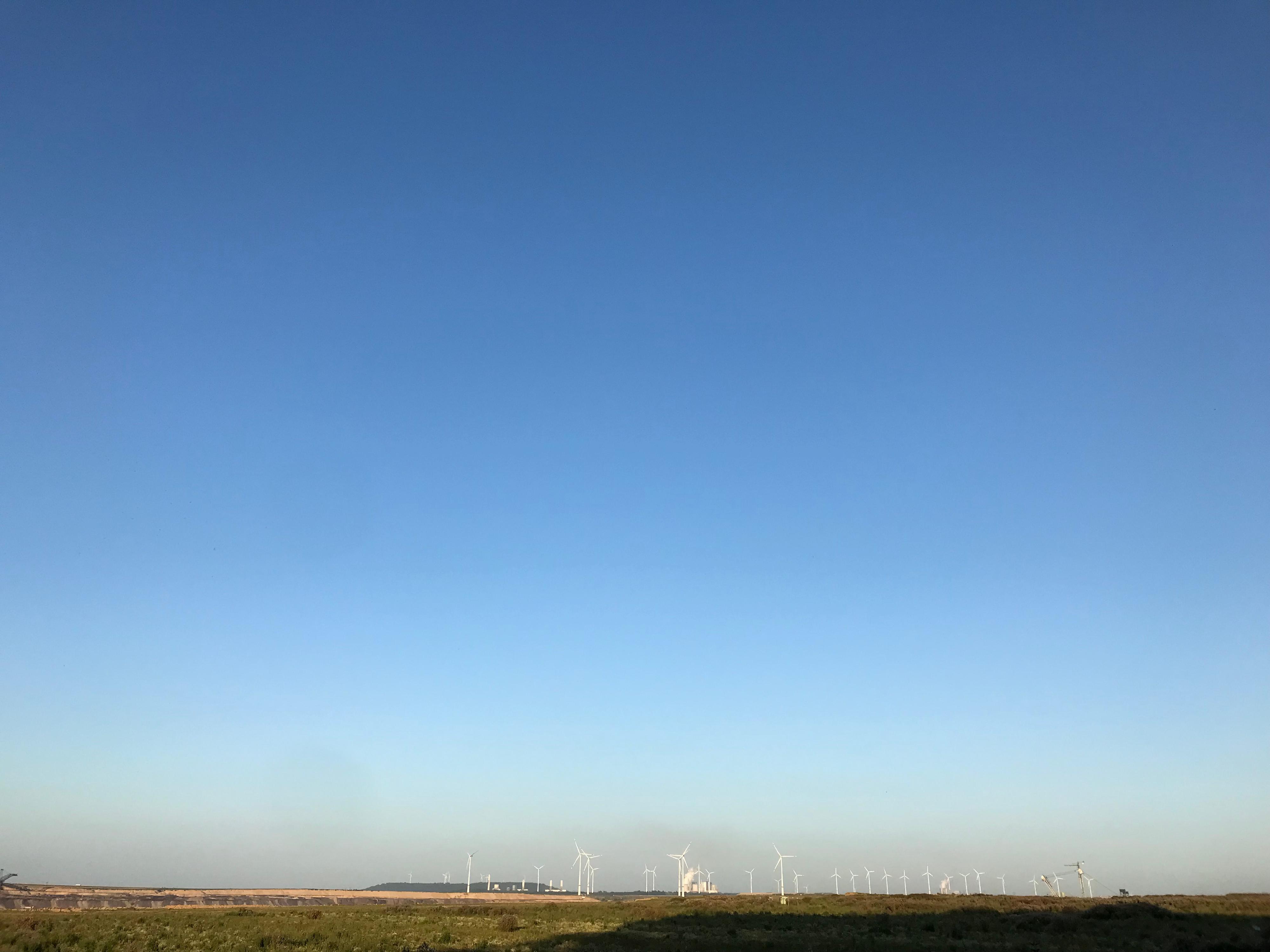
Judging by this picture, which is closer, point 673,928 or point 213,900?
point 673,928

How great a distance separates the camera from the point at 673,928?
2606 inches

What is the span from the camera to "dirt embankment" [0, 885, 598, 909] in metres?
94.2

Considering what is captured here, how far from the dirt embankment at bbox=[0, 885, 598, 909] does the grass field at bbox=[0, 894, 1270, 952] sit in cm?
1754

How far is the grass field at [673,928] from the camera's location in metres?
49.1

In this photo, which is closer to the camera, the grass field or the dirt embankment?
the grass field

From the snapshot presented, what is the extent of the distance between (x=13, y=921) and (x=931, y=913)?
66525mm

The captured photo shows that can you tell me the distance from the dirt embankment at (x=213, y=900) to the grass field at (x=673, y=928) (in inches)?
691

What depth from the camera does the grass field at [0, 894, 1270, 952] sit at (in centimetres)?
4909

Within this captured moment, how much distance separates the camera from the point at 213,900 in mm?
119250

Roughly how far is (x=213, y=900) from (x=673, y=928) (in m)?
81.0

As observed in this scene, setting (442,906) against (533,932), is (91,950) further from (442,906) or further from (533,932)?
(442,906)

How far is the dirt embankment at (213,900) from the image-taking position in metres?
94.2

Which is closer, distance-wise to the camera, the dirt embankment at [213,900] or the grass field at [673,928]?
the grass field at [673,928]

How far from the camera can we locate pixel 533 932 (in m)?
60.9
